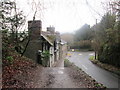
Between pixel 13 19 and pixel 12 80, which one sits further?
pixel 13 19

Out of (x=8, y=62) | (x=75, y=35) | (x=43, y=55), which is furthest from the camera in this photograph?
(x=75, y=35)

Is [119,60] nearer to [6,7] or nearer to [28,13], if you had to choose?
[28,13]

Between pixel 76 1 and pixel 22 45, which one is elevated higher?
pixel 76 1

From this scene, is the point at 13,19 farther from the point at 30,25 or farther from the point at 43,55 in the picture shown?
the point at 43,55

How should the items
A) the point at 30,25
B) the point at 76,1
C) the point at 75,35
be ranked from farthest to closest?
the point at 75,35 < the point at 30,25 < the point at 76,1

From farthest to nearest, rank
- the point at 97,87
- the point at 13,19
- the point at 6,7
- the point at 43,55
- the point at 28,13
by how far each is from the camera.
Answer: the point at 43,55, the point at 28,13, the point at 13,19, the point at 6,7, the point at 97,87

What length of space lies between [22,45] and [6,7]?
15.1 ft

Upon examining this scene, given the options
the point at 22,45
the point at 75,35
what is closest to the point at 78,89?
→ the point at 22,45

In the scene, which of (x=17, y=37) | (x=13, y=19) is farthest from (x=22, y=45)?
(x=13, y=19)

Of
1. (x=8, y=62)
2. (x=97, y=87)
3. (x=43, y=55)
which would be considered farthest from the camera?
(x=43, y=55)

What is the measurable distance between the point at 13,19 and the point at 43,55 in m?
5.20

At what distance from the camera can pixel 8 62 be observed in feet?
19.3

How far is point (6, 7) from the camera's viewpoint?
6.53 metres

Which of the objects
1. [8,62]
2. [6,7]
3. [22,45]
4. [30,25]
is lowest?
[8,62]
